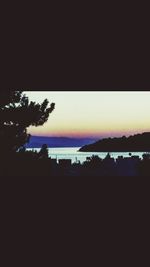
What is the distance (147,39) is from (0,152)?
20.5ft

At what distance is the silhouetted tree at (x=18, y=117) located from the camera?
28.6 feet

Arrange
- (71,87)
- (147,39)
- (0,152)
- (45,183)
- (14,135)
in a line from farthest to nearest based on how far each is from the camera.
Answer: (14,135)
(0,152)
(45,183)
(71,87)
(147,39)

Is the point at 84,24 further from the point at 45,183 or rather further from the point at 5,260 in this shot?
the point at 5,260

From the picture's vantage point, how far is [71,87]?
7.80 feet

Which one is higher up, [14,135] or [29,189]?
[14,135]

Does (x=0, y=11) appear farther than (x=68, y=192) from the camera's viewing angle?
No

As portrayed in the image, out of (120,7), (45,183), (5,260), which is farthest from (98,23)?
(5,260)

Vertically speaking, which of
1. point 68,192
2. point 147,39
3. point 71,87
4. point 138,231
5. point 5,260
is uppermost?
point 147,39

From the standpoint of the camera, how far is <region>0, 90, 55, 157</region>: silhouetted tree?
8.71 meters

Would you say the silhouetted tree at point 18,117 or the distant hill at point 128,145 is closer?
the distant hill at point 128,145

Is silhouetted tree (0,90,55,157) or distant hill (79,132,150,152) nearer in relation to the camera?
distant hill (79,132,150,152)

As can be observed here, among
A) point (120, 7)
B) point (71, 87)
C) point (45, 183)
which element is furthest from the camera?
point (45, 183)

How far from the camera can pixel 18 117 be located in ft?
29.2

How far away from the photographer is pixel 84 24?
75.0 inches
